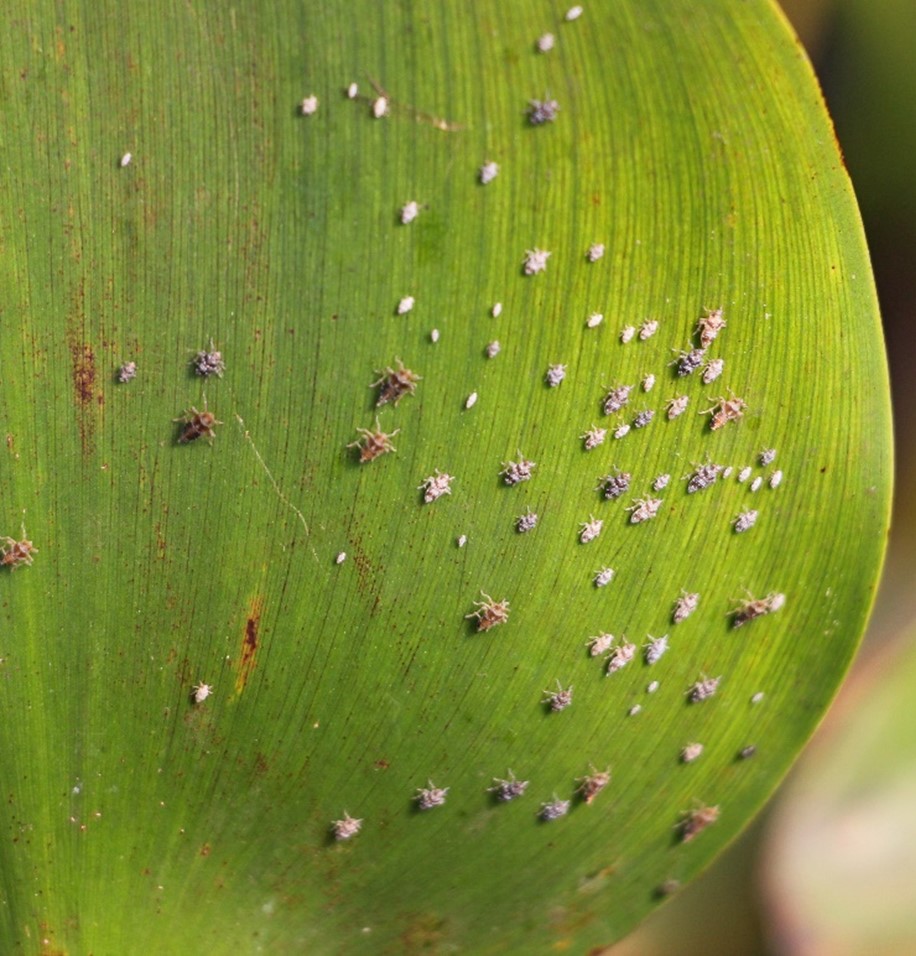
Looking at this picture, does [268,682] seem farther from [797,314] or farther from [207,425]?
[797,314]

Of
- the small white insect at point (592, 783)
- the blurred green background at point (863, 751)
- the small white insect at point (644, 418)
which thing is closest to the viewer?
the small white insect at point (644, 418)

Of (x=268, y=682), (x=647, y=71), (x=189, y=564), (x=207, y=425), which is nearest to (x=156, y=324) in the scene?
(x=207, y=425)

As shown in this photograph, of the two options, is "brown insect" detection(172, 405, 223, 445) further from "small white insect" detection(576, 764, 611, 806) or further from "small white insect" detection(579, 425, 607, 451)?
"small white insect" detection(576, 764, 611, 806)

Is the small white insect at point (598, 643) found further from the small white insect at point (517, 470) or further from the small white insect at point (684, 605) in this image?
the small white insect at point (517, 470)

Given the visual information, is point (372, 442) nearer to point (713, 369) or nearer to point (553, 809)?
point (713, 369)

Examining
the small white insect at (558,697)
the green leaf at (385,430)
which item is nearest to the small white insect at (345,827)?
the green leaf at (385,430)

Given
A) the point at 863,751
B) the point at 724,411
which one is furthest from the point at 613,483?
the point at 863,751

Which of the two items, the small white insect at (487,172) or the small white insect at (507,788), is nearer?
the small white insect at (487,172)
